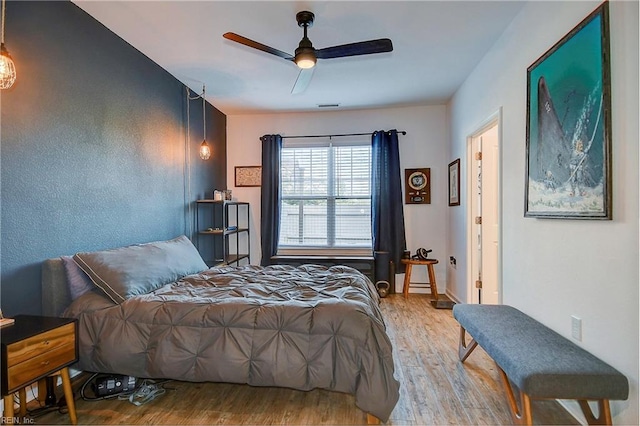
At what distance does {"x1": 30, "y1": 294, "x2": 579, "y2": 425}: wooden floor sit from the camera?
187 centimetres

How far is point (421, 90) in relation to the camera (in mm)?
4180

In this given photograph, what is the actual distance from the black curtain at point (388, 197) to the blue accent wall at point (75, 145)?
2776 mm

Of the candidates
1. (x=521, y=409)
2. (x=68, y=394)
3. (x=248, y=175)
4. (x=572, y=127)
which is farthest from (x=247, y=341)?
(x=248, y=175)

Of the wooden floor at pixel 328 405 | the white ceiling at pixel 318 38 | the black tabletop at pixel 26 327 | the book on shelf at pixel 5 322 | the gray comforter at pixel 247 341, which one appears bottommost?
the wooden floor at pixel 328 405

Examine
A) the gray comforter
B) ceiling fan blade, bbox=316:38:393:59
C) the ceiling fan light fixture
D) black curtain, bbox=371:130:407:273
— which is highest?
ceiling fan blade, bbox=316:38:393:59

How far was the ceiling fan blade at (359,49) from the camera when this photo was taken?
86.6 inches

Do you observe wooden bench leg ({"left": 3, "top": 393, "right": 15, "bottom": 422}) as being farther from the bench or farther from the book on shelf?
the bench

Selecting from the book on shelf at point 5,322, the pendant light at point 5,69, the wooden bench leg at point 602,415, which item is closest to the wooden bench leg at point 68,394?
the book on shelf at point 5,322

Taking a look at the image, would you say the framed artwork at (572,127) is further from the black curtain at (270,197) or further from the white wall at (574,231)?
the black curtain at (270,197)

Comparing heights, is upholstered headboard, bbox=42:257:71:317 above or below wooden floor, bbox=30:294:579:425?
above

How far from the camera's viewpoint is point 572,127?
1847 millimetres

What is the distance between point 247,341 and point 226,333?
0.14 meters

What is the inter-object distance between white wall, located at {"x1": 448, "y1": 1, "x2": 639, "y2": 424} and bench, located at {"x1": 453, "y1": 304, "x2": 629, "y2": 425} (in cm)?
8

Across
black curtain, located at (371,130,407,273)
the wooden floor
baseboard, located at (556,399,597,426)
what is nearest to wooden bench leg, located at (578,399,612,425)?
baseboard, located at (556,399,597,426)
